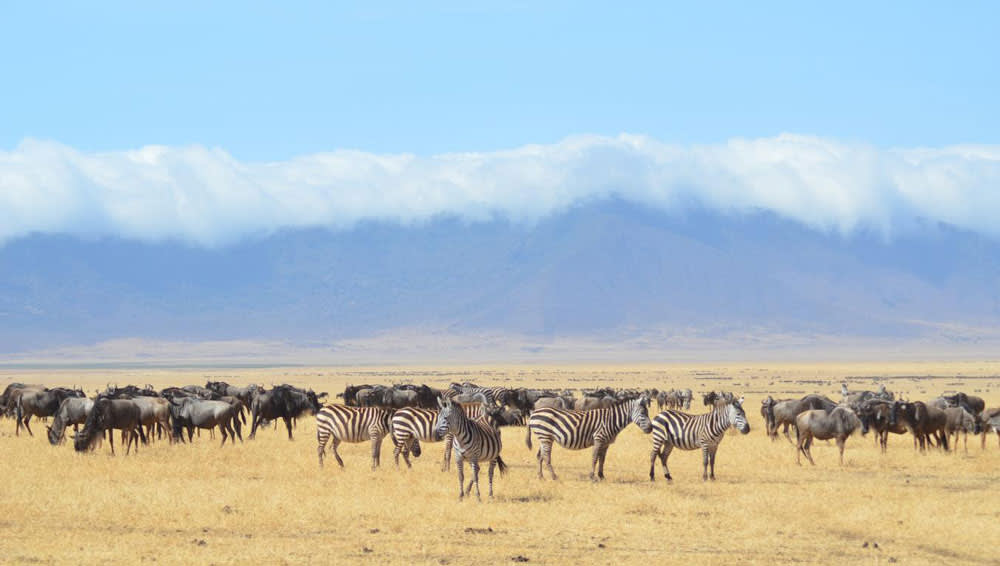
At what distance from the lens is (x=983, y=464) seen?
91.8 feet

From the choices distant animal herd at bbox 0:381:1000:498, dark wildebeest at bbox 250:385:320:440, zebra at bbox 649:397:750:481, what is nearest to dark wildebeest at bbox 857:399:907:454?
distant animal herd at bbox 0:381:1000:498

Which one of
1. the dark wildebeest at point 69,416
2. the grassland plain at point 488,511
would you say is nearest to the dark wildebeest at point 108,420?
the grassland plain at point 488,511

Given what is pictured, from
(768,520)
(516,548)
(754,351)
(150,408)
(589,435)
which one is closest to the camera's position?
(516,548)

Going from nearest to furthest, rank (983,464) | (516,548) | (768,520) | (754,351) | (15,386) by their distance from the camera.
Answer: (516,548), (768,520), (983,464), (15,386), (754,351)

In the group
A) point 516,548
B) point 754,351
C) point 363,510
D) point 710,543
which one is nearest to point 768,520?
point 710,543

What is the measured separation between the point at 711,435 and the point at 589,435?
2.57 meters

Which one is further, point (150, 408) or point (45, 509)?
point (150, 408)

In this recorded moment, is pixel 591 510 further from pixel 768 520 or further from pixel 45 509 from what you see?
pixel 45 509

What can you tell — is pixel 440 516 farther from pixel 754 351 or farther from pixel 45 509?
pixel 754 351

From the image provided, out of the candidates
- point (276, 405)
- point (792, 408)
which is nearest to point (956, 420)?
point (792, 408)

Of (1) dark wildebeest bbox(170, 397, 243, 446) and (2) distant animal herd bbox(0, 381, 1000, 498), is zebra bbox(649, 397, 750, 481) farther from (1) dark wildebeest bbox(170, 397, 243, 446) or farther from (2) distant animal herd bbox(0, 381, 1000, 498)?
(1) dark wildebeest bbox(170, 397, 243, 446)

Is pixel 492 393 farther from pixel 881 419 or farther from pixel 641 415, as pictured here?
pixel 641 415

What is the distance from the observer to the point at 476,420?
22.3 metres

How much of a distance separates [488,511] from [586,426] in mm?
4562
